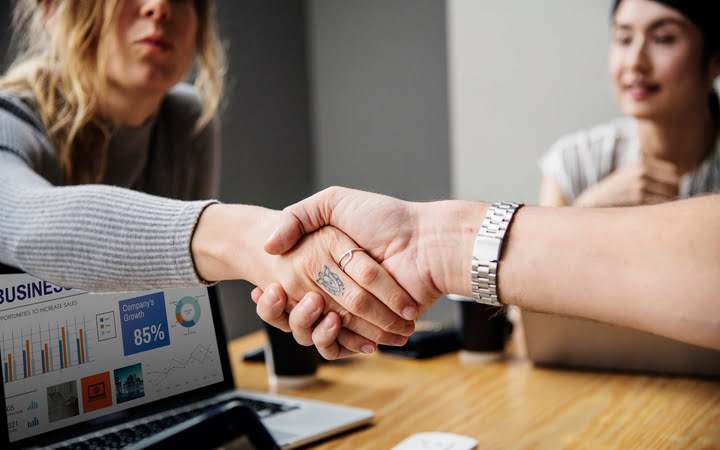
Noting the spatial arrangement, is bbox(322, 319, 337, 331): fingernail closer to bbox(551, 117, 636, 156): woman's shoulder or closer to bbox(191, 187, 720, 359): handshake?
bbox(191, 187, 720, 359): handshake

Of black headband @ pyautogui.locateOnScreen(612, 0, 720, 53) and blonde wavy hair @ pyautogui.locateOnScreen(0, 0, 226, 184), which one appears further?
black headband @ pyautogui.locateOnScreen(612, 0, 720, 53)

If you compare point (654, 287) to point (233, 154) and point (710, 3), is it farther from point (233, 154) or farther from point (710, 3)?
point (233, 154)

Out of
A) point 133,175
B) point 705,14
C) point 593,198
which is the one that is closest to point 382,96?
point 593,198

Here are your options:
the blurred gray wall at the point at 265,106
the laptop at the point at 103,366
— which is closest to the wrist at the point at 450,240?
the laptop at the point at 103,366

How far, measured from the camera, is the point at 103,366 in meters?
0.82

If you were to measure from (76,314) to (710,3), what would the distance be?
1.51m

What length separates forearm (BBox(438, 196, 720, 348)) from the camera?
642 mm

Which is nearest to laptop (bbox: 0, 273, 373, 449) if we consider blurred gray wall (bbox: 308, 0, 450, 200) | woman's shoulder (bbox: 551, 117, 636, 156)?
woman's shoulder (bbox: 551, 117, 636, 156)

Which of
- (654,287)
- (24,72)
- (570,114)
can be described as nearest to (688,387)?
(654,287)

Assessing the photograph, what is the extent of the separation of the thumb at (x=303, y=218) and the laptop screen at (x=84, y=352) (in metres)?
0.15

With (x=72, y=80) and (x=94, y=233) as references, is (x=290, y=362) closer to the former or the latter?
(x=94, y=233)

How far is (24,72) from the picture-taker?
1184 millimetres

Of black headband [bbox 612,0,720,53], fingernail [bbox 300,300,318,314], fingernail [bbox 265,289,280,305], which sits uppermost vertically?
black headband [bbox 612,0,720,53]

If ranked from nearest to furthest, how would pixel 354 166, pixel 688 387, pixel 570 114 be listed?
pixel 688 387
pixel 570 114
pixel 354 166
